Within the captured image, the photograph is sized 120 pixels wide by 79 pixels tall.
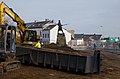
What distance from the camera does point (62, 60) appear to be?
1529 centimetres

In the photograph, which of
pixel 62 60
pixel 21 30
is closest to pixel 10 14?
pixel 21 30

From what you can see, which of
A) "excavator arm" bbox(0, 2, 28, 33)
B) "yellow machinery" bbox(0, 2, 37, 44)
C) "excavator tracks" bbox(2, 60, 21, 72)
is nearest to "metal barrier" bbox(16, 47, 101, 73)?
"excavator arm" bbox(0, 2, 28, 33)

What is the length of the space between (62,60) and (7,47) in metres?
4.40

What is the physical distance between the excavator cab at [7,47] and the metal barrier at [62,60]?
3.60m

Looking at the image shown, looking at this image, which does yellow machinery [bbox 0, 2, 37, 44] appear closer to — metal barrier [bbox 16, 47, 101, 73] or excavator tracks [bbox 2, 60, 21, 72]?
metal barrier [bbox 16, 47, 101, 73]

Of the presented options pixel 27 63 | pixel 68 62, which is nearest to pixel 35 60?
pixel 27 63

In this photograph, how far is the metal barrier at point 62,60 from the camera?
14.6 metres

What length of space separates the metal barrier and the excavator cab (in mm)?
3605

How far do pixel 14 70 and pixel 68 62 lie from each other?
357 cm

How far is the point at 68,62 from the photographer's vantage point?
593 inches

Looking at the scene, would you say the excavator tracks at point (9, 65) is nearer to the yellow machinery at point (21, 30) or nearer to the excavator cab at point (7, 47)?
the excavator cab at point (7, 47)

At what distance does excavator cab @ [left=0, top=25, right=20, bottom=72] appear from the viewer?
11742 mm

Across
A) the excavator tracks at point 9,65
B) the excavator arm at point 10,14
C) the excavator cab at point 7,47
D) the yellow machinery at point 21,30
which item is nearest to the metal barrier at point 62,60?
the excavator arm at point 10,14

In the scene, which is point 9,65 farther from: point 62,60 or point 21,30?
point 21,30
